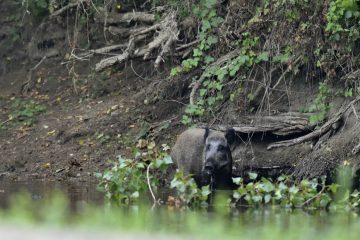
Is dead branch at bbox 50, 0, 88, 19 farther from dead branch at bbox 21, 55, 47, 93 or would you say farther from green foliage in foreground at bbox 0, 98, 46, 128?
green foliage in foreground at bbox 0, 98, 46, 128

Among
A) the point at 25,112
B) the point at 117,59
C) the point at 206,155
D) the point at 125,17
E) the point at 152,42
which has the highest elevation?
the point at 125,17

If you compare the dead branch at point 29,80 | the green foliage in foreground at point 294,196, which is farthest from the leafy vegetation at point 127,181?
the dead branch at point 29,80

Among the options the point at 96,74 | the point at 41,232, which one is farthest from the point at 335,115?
the point at 41,232

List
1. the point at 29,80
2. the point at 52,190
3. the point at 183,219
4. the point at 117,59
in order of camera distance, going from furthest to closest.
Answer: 1. the point at 29,80
2. the point at 117,59
3. the point at 52,190
4. the point at 183,219

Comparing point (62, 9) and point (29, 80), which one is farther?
point (29, 80)

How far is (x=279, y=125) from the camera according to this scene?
1419 cm

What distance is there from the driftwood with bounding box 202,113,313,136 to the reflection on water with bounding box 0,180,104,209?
6.79 feet

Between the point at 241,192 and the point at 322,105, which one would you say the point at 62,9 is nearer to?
the point at 322,105

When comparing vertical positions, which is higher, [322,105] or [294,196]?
[322,105]

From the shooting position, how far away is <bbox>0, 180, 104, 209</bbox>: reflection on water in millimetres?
12177

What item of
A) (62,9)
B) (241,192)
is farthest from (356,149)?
(62,9)

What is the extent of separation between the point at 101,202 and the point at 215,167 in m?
2.27

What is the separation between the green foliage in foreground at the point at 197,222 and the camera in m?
7.62

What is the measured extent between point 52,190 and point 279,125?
3146 millimetres
